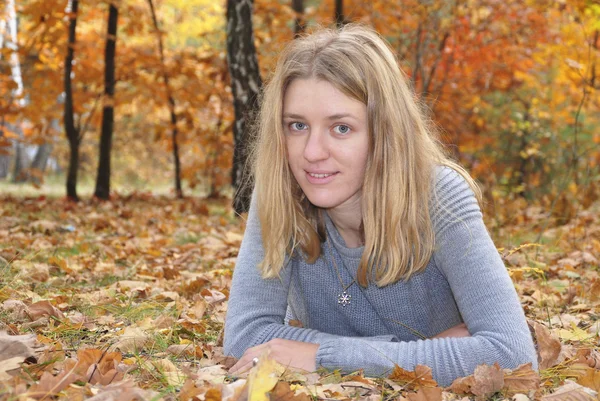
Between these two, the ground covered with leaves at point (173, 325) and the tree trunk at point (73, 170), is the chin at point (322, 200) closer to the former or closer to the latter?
the ground covered with leaves at point (173, 325)

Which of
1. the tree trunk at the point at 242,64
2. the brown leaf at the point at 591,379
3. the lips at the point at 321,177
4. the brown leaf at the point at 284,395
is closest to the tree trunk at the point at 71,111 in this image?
the tree trunk at the point at 242,64

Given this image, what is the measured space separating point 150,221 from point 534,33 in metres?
6.30

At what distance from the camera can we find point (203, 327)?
9.27 ft

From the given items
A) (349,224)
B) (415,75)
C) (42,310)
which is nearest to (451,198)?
(349,224)

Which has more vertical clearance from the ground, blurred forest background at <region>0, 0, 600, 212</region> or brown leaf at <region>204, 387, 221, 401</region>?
blurred forest background at <region>0, 0, 600, 212</region>

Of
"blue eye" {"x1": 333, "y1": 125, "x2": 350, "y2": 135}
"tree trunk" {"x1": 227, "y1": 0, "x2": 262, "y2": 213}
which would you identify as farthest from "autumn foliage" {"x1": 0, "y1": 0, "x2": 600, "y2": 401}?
"tree trunk" {"x1": 227, "y1": 0, "x2": 262, "y2": 213}

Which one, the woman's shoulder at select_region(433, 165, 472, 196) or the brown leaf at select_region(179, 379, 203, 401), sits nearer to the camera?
the brown leaf at select_region(179, 379, 203, 401)

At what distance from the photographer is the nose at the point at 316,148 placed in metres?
2.24

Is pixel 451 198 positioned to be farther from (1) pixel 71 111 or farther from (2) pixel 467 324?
(1) pixel 71 111

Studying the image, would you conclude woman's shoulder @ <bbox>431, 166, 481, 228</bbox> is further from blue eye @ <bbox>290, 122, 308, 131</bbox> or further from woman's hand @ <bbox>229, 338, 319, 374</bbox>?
woman's hand @ <bbox>229, 338, 319, 374</bbox>

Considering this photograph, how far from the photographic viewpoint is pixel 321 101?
224 cm

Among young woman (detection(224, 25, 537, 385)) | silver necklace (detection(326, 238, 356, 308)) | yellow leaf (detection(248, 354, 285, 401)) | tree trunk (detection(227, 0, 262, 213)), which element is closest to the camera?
yellow leaf (detection(248, 354, 285, 401))

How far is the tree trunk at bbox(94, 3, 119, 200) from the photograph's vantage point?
371 inches

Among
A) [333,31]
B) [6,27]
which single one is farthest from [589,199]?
[6,27]
